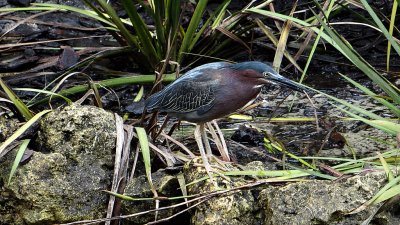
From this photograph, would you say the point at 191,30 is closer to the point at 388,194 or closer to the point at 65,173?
the point at 65,173

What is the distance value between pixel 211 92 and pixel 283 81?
41 cm

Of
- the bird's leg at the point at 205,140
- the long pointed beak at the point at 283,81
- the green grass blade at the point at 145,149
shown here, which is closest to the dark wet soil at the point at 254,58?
the bird's leg at the point at 205,140

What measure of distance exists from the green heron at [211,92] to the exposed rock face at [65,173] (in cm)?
35

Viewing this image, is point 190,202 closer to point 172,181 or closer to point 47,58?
point 172,181

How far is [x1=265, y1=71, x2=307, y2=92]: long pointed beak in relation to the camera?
12.9ft

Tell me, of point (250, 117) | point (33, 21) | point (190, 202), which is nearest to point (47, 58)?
point (33, 21)

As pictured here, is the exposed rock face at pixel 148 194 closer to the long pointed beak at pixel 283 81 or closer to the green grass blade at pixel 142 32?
the long pointed beak at pixel 283 81

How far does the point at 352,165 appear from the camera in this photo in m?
4.07

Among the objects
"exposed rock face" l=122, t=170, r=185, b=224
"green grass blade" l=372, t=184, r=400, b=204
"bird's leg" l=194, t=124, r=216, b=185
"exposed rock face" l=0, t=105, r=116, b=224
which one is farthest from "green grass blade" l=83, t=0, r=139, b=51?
"green grass blade" l=372, t=184, r=400, b=204

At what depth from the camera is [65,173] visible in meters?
4.17

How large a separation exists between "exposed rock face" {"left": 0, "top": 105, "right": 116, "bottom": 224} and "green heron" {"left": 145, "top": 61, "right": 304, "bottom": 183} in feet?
1.13

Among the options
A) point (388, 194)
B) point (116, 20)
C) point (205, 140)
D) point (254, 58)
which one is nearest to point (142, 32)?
point (116, 20)

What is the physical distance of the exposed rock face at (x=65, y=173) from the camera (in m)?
4.10

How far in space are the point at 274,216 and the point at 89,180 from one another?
104 centimetres
